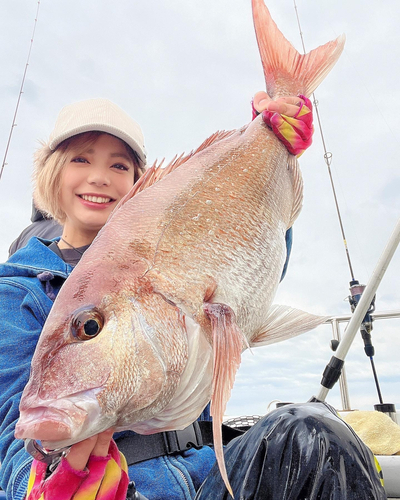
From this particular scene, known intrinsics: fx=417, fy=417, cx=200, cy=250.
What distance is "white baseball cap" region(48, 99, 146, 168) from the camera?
171cm

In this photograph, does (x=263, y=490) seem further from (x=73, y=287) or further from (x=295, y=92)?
(x=295, y=92)

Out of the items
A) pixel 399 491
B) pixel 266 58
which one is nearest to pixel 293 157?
pixel 266 58

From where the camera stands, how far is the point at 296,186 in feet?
5.67

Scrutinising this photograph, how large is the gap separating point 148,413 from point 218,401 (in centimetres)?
15

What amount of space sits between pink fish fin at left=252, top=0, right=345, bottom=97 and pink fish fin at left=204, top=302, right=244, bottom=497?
1258mm

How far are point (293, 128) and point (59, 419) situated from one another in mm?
1360

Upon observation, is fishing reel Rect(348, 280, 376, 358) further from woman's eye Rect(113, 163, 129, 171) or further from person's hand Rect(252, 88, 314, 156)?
woman's eye Rect(113, 163, 129, 171)

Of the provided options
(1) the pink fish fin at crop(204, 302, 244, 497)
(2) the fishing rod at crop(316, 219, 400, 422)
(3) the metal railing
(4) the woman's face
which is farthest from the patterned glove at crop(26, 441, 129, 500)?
(3) the metal railing

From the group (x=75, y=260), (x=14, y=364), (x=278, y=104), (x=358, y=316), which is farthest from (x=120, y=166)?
(x=358, y=316)

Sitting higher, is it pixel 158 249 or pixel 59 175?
pixel 59 175

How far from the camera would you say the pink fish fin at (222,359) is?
84 centimetres

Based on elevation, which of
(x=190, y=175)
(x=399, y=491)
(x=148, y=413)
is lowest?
(x=399, y=491)

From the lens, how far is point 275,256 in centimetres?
138

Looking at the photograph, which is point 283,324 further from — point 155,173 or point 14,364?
point 14,364
